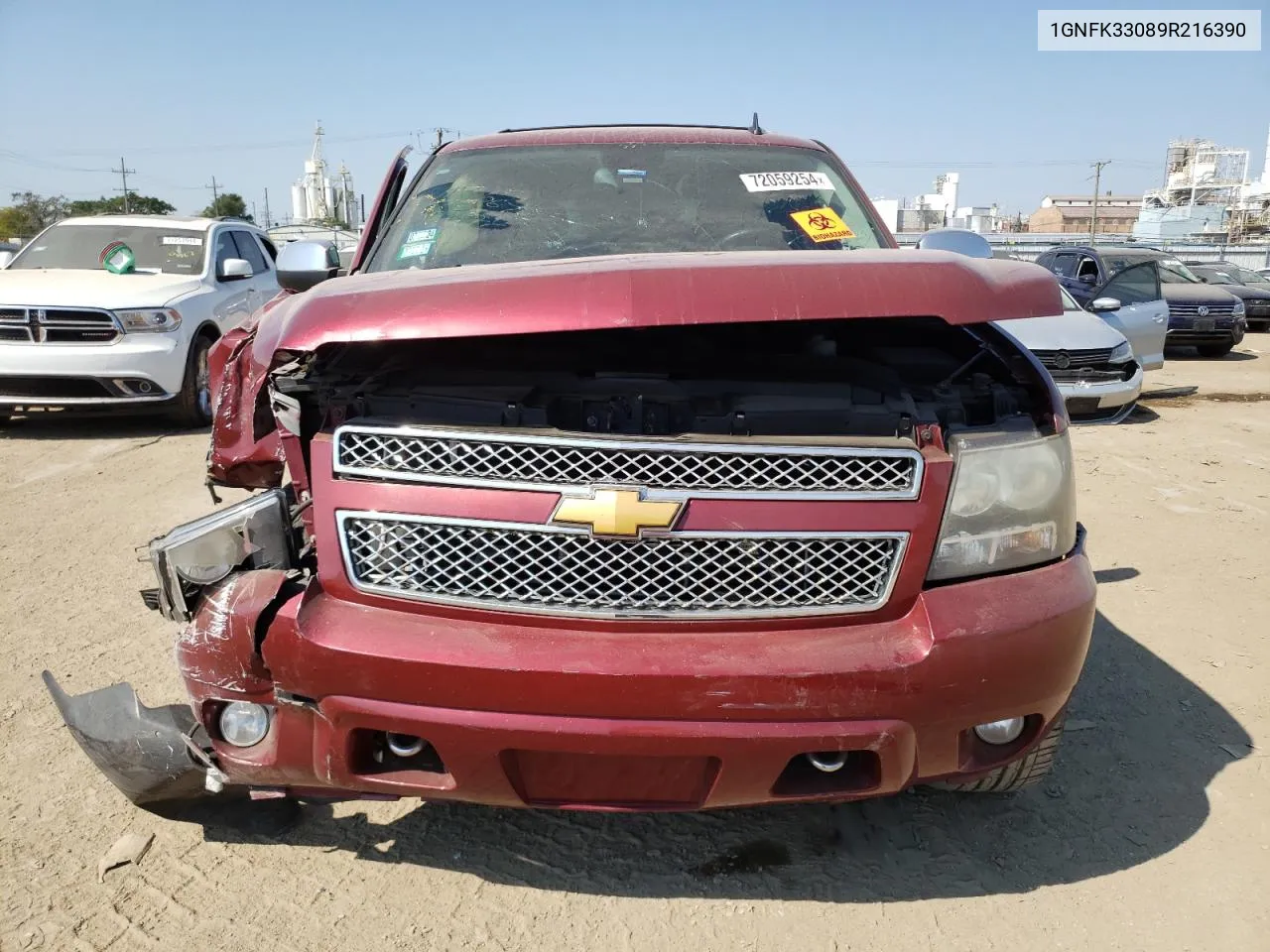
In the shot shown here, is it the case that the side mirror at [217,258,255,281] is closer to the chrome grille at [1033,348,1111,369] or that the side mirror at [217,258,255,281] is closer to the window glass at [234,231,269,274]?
the window glass at [234,231,269,274]

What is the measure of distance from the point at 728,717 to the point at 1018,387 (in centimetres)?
107

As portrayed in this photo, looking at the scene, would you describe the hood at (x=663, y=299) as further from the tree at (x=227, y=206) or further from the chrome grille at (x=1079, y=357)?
the tree at (x=227, y=206)

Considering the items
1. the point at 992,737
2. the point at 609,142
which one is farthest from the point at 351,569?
the point at 609,142

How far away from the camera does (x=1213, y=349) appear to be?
50.6 ft

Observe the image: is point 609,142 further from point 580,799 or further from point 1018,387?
point 580,799

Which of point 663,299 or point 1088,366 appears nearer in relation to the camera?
point 663,299

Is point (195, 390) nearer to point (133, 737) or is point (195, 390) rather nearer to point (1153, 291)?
point (133, 737)

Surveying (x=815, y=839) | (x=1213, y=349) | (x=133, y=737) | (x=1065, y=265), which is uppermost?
(x=1065, y=265)

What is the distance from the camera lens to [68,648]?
11.8ft

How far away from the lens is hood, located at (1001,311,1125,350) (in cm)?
894

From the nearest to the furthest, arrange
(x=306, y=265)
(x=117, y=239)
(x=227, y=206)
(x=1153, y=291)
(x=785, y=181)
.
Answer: (x=306, y=265) → (x=785, y=181) → (x=117, y=239) → (x=1153, y=291) → (x=227, y=206)

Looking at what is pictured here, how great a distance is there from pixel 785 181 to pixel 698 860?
2.44 metres

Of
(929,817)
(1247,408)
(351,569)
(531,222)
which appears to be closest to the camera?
(351,569)

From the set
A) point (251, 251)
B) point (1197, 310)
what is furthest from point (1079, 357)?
point (251, 251)
